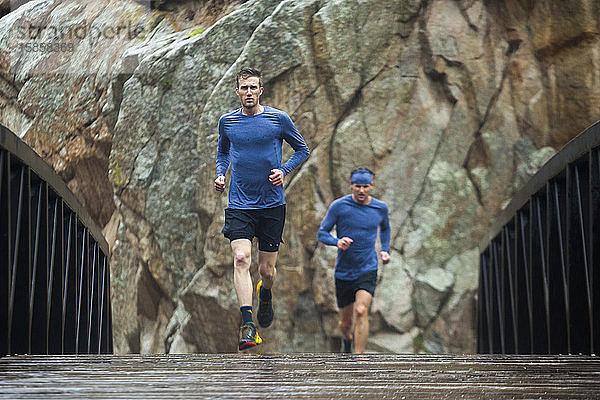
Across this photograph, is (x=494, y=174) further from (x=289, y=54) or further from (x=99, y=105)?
(x=99, y=105)

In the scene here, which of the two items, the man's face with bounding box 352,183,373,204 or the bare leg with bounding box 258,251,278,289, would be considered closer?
the bare leg with bounding box 258,251,278,289

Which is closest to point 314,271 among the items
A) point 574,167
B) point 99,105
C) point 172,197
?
point 172,197

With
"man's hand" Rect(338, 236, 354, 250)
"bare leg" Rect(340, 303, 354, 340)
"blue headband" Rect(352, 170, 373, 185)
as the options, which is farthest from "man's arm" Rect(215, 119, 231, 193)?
"bare leg" Rect(340, 303, 354, 340)

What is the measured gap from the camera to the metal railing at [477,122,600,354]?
13.5 ft

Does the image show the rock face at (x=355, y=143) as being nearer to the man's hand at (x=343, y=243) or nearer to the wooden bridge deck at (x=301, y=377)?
the man's hand at (x=343, y=243)

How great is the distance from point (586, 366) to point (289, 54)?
902cm

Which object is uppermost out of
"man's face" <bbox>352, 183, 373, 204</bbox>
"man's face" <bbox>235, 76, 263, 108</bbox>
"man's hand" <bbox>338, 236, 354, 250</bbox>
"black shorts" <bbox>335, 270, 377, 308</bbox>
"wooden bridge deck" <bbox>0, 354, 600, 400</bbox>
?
"man's face" <bbox>235, 76, 263, 108</bbox>

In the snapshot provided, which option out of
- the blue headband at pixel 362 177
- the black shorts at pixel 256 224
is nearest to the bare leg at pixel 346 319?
the blue headband at pixel 362 177

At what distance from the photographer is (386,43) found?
1184 centimetres

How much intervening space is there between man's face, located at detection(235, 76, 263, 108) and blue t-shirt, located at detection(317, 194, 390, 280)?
92.8 inches

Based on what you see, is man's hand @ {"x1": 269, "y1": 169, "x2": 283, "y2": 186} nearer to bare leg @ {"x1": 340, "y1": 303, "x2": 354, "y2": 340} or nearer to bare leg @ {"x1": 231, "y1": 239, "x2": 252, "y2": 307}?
bare leg @ {"x1": 231, "y1": 239, "x2": 252, "y2": 307}

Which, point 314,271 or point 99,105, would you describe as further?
point 99,105

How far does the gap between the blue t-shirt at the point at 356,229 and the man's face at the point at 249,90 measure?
2.36 m

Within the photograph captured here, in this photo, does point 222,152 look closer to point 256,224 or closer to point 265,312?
point 256,224
